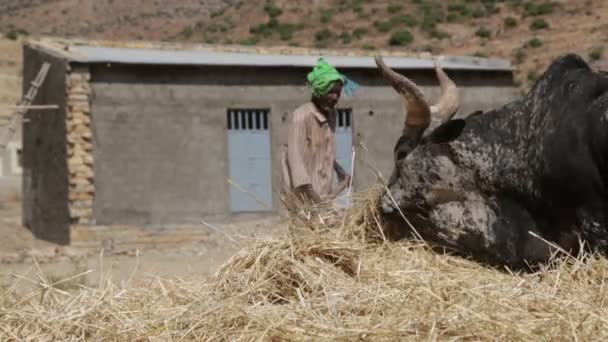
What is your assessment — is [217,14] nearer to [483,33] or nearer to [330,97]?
[483,33]

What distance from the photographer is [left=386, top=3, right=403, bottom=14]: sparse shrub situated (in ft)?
163

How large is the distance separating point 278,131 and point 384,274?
1304 cm

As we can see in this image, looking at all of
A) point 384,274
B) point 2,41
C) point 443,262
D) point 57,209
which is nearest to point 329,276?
point 384,274

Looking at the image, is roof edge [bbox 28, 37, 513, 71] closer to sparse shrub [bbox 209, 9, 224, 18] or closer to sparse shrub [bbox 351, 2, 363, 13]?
sparse shrub [bbox 351, 2, 363, 13]

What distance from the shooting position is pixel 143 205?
54.0 ft

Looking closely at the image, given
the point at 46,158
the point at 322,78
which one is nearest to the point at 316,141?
the point at 322,78

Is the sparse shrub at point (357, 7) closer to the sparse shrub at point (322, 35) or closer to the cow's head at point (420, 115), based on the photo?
the sparse shrub at point (322, 35)

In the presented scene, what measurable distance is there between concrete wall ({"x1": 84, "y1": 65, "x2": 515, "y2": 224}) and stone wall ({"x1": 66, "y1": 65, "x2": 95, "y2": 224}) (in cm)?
11

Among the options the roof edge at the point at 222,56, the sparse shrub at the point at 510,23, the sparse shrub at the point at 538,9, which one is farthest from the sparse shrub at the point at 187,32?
the roof edge at the point at 222,56

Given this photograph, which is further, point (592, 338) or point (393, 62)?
point (393, 62)

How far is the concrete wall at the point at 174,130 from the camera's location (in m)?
16.3

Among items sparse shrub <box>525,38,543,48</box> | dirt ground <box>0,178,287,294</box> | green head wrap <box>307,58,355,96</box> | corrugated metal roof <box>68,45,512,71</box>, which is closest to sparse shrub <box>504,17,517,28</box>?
sparse shrub <box>525,38,543,48</box>

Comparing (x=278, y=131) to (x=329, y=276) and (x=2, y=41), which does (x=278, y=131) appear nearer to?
(x=329, y=276)

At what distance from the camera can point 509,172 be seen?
4.46m
